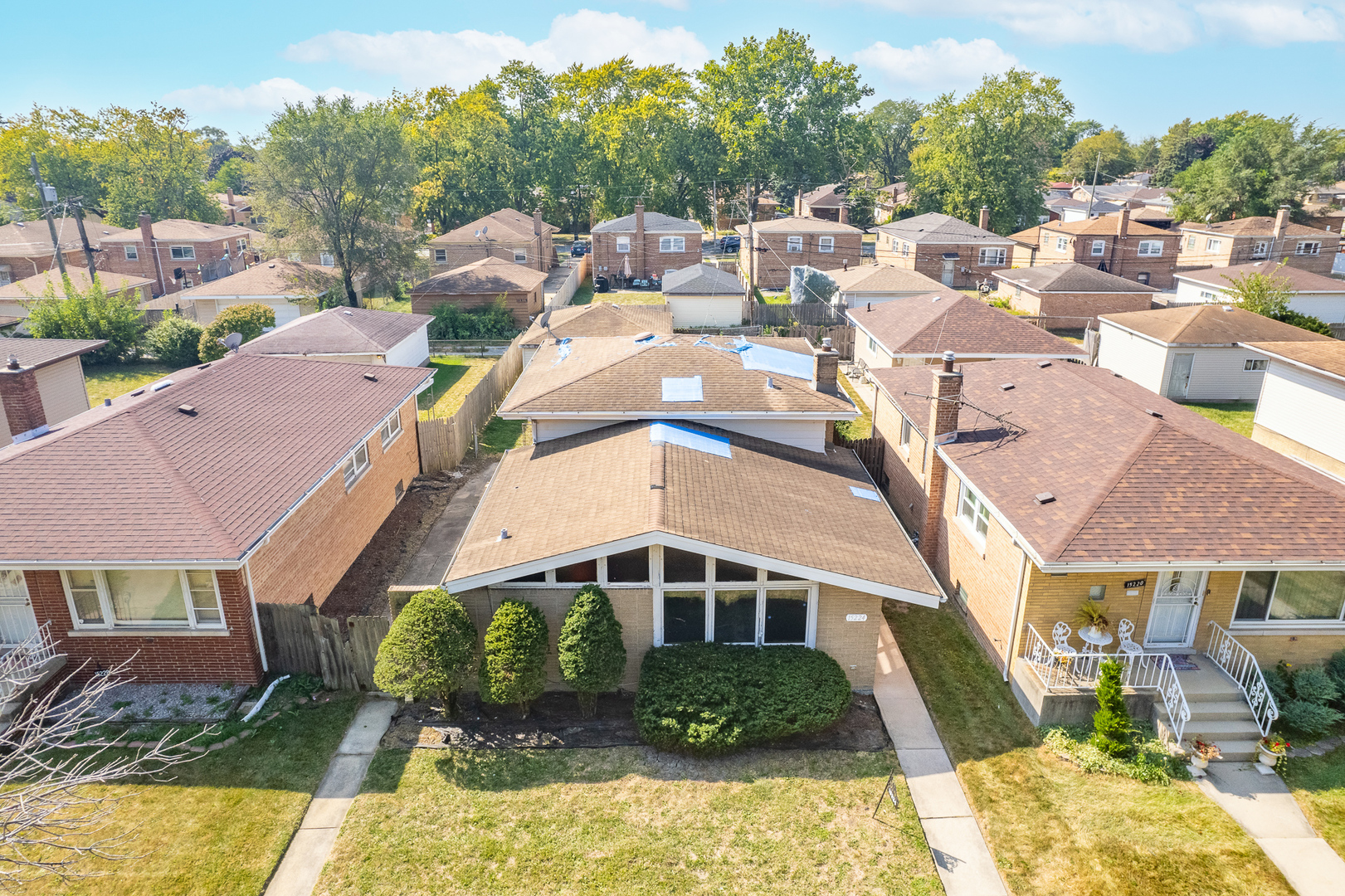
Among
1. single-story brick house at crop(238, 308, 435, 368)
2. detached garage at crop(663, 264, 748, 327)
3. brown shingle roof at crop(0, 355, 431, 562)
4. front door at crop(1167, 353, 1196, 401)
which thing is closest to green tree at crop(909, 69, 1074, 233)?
detached garage at crop(663, 264, 748, 327)

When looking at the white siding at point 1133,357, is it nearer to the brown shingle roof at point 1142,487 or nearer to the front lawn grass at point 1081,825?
the brown shingle roof at point 1142,487

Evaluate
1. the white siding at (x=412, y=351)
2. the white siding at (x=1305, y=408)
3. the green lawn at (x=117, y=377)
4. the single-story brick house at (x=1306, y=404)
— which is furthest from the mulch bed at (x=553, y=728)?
the green lawn at (x=117, y=377)

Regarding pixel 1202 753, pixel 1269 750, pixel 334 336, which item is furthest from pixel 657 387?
Answer: pixel 334 336

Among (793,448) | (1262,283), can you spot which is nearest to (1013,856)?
(793,448)

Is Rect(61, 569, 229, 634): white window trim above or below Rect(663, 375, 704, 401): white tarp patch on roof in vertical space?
below

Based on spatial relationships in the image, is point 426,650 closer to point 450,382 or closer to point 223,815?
point 223,815

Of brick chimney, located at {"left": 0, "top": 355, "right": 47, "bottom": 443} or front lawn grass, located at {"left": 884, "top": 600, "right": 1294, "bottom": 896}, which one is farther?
brick chimney, located at {"left": 0, "top": 355, "right": 47, "bottom": 443}

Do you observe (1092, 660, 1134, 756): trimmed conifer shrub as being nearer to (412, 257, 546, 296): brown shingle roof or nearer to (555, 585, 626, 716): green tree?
(555, 585, 626, 716): green tree
